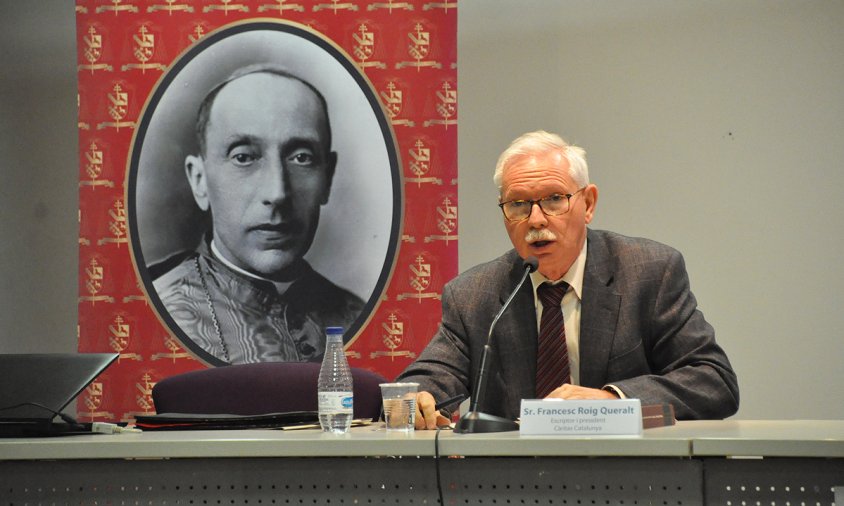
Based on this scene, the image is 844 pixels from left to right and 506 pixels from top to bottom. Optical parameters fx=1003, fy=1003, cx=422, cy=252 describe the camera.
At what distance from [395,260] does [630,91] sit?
3.87ft

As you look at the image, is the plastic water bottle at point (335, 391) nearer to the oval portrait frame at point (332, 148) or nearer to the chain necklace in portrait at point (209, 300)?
the oval portrait frame at point (332, 148)

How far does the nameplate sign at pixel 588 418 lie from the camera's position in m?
1.81

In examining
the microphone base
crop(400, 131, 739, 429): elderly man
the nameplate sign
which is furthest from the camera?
crop(400, 131, 739, 429): elderly man

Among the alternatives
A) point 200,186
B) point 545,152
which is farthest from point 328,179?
point 545,152

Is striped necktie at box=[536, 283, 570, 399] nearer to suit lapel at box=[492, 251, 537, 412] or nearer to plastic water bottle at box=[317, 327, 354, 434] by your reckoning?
suit lapel at box=[492, 251, 537, 412]

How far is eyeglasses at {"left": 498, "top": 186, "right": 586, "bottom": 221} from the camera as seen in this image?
2814 millimetres

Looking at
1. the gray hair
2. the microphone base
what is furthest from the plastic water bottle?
the gray hair

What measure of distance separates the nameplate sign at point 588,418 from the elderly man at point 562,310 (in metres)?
0.83

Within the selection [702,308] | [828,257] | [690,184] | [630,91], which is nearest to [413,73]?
[630,91]

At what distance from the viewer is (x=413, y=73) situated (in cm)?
369

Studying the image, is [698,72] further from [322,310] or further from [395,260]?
[322,310]

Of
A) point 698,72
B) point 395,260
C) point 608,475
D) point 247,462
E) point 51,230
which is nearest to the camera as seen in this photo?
point 608,475

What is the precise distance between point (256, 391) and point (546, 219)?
933mm

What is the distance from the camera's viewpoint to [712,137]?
12.8 feet
